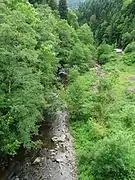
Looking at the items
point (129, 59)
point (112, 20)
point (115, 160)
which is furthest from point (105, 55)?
point (115, 160)

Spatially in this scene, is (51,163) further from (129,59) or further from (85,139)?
(129,59)

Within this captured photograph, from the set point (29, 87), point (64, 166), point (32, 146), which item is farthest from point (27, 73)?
point (64, 166)

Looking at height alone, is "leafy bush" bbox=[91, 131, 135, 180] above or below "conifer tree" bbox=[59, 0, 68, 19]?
below

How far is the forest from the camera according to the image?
29547 mm

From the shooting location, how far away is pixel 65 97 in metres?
48.9

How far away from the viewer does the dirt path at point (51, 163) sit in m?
31.9

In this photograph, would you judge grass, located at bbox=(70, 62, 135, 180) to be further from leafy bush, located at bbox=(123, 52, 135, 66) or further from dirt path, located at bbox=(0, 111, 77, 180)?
leafy bush, located at bbox=(123, 52, 135, 66)

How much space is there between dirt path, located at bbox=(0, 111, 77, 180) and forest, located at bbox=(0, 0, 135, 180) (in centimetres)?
101

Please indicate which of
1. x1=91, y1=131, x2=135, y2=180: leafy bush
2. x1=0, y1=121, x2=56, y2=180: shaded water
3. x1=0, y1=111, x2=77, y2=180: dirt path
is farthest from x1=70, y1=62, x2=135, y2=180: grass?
x1=0, y1=121, x2=56, y2=180: shaded water

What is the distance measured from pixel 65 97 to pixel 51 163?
15.9m

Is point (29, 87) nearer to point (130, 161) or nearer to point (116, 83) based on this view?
point (130, 161)

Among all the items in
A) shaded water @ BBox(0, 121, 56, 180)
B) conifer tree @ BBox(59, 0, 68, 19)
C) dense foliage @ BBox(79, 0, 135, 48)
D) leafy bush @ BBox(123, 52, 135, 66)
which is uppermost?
conifer tree @ BBox(59, 0, 68, 19)

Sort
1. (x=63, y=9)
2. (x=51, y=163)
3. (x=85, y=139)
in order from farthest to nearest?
(x=63, y=9) < (x=85, y=139) < (x=51, y=163)

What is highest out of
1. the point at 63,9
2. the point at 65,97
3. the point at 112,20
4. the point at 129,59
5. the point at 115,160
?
the point at 63,9
